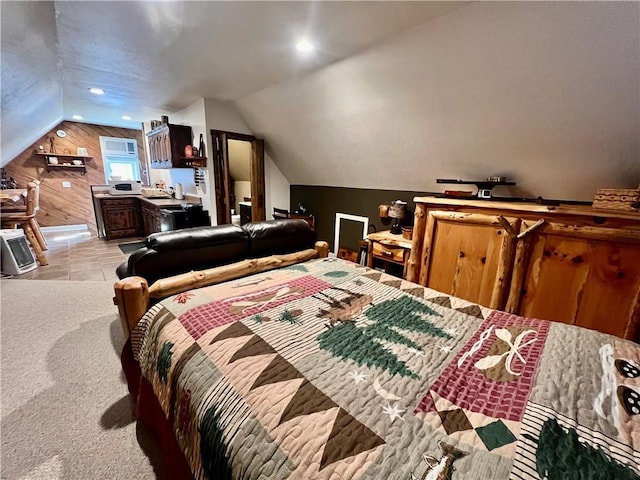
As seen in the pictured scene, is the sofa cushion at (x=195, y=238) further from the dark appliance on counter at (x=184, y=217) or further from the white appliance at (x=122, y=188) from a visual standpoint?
the white appliance at (x=122, y=188)

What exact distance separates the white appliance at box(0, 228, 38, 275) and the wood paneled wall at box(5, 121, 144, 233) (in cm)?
277

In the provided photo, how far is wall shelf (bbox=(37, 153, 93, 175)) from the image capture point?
593 centimetres

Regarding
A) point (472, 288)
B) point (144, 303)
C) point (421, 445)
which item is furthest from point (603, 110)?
point (144, 303)

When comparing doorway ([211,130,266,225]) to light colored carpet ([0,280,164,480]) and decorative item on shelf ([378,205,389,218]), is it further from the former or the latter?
decorative item on shelf ([378,205,389,218])

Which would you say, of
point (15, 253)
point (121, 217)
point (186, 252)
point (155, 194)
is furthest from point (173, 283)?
point (121, 217)

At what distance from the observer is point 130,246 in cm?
495

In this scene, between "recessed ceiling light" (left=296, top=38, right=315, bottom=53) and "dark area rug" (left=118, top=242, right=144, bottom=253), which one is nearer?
"recessed ceiling light" (left=296, top=38, right=315, bottom=53)

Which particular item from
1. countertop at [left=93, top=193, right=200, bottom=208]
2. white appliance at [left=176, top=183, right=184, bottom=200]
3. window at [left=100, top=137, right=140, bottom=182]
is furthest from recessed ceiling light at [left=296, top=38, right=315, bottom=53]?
window at [left=100, top=137, right=140, bottom=182]

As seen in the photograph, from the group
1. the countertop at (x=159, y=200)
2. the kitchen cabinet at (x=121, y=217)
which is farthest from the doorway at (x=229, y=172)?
the kitchen cabinet at (x=121, y=217)

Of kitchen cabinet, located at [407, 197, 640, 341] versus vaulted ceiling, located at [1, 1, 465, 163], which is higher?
vaulted ceiling, located at [1, 1, 465, 163]

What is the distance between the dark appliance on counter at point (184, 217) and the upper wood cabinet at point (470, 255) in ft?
→ 11.5

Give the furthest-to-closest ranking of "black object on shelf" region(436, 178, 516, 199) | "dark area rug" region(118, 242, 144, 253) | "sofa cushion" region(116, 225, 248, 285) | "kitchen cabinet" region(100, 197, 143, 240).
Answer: "kitchen cabinet" region(100, 197, 143, 240) < "dark area rug" region(118, 242, 144, 253) < "black object on shelf" region(436, 178, 516, 199) < "sofa cushion" region(116, 225, 248, 285)

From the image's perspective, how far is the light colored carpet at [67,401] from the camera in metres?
1.25

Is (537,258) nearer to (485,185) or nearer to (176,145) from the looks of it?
(485,185)
